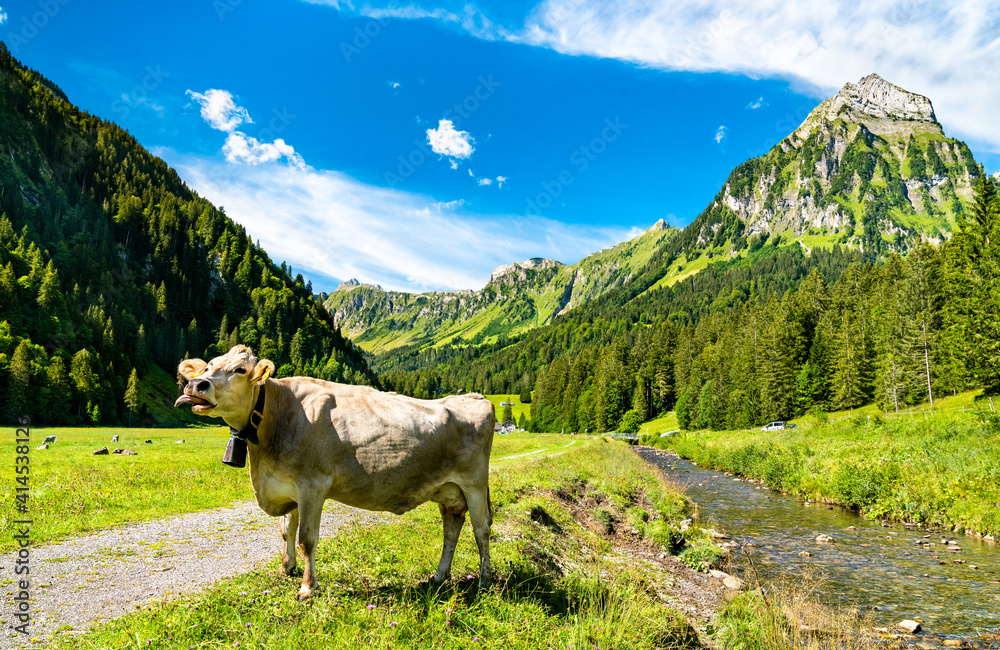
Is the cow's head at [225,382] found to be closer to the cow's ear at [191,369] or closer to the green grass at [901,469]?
the cow's ear at [191,369]

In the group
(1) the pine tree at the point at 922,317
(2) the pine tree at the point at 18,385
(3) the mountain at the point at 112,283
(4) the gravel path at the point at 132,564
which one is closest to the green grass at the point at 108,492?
(4) the gravel path at the point at 132,564

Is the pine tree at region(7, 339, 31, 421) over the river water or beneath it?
over

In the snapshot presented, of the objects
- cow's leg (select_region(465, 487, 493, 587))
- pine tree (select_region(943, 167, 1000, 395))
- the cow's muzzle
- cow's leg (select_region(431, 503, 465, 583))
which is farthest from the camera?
pine tree (select_region(943, 167, 1000, 395))

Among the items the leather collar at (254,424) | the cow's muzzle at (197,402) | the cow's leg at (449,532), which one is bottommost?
the cow's leg at (449,532)

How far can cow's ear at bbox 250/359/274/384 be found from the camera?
552cm

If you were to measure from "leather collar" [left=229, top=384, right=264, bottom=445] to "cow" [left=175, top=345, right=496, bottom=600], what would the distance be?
13 mm

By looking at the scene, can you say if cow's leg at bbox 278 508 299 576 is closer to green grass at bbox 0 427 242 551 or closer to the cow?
the cow

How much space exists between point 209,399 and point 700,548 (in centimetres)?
1651

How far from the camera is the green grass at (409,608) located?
529cm

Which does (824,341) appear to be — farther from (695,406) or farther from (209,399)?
(209,399)

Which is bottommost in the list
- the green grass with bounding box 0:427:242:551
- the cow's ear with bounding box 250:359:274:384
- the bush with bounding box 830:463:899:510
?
the bush with bounding box 830:463:899:510

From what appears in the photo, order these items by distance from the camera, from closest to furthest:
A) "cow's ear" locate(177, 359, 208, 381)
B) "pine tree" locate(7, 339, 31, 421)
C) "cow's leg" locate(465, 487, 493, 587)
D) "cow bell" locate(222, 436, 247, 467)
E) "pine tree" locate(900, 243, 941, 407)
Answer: "cow's ear" locate(177, 359, 208, 381), "cow bell" locate(222, 436, 247, 467), "cow's leg" locate(465, 487, 493, 587), "pine tree" locate(900, 243, 941, 407), "pine tree" locate(7, 339, 31, 421)

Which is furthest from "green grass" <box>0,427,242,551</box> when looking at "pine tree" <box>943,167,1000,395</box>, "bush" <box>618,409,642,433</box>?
"bush" <box>618,409,642,433</box>

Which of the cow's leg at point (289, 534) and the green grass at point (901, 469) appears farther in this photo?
the green grass at point (901, 469)
